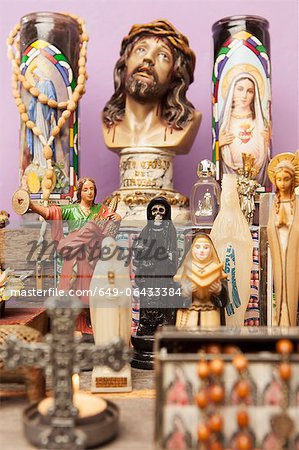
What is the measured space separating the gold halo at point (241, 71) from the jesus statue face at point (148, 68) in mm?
230

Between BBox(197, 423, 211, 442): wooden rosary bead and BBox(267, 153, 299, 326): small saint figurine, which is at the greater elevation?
BBox(267, 153, 299, 326): small saint figurine

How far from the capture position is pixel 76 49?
249 cm

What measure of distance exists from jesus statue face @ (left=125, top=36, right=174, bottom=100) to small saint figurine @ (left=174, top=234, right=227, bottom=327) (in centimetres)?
85

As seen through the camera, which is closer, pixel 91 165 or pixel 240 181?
pixel 240 181

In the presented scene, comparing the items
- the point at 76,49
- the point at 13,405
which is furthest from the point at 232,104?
the point at 13,405

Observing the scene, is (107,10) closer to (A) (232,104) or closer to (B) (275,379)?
(A) (232,104)

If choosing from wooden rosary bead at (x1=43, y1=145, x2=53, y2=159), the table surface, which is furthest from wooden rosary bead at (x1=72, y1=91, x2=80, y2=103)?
the table surface

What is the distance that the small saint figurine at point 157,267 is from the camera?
191 cm

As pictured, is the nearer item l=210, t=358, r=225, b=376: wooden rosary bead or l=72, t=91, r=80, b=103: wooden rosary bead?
l=210, t=358, r=225, b=376: wooden rosary bead

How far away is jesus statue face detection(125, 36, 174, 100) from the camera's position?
2367 mm

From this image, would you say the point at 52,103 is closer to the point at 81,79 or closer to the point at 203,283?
the point at 81,79

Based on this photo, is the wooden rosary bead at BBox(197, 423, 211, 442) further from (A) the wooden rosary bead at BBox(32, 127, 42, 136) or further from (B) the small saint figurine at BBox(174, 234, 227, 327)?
(A) the wooden rosary bead at BBox(32, 127, 42, 136)

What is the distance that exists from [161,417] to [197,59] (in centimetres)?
202

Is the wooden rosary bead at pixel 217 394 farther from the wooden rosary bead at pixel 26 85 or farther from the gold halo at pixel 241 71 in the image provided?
the wooden rosary bead at pixel 26 85
